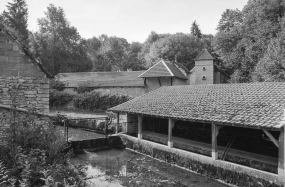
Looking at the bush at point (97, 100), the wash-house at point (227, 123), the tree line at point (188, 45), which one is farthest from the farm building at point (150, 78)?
the wash-house at point (227, 123)

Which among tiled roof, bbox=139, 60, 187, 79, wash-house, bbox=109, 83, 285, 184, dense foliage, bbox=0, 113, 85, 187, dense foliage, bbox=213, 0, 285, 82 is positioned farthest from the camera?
tiled roof, bbox=139, 60, 187, 79

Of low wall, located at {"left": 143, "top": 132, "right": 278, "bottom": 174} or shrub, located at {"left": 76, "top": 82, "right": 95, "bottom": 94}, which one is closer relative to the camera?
low wall, located at {"left": 143, "top": 132, "right": 278, "bottom": 174}

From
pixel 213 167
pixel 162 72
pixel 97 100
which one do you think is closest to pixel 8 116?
pixel 213 167

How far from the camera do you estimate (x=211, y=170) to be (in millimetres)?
9070

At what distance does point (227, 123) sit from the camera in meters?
8.23

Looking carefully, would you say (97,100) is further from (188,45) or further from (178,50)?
(188,45)

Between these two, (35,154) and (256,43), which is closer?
(35,154)

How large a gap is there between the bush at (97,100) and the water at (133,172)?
13685mm

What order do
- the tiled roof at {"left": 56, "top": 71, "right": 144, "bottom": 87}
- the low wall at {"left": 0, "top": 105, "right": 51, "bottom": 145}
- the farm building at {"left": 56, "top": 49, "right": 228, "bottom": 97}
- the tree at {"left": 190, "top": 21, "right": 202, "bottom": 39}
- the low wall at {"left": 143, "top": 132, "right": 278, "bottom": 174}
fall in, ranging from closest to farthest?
the low wall at {"left": 0, "top": 105, "right": 51, "bottom": 145} → the low wall at {"left": 143, "top": 132, "right": 278, "bottom": 174} → the farm building at {"left": 56, "top": 49, "right": 228, "bottom": 97} → the tiled roof at {"left": 56, "top": 71, "right": 144, "bottom": 87} → the tree at {"left": 190, "top": 21, "right": 202, "bottom": 39}

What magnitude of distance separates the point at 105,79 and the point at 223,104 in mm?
22198

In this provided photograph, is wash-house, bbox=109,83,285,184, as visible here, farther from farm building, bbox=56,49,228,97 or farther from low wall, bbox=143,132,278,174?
farm building, bbox=56,49,228,97

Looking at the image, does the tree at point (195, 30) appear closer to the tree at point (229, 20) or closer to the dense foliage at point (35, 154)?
the tree at point (229, 20)

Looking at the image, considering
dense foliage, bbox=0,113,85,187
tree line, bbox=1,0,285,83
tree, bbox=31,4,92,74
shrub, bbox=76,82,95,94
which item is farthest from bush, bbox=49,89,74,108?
dense foliage, bbox=0,113,85,187

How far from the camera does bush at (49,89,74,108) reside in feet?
95.3
